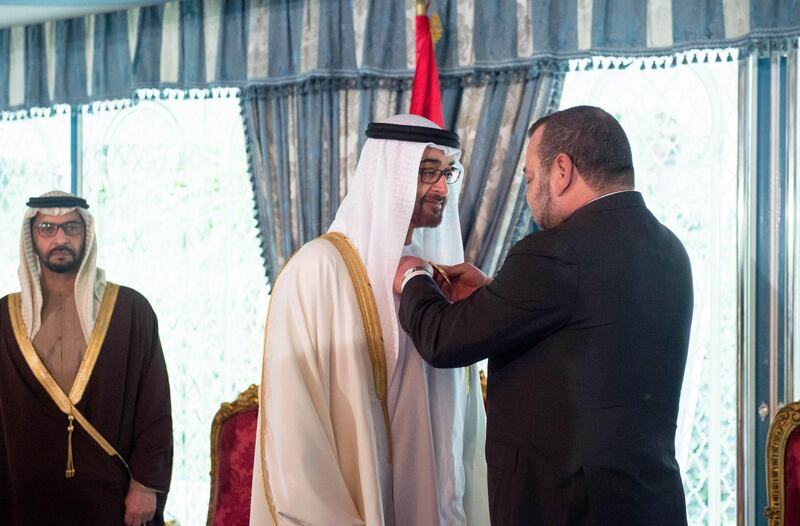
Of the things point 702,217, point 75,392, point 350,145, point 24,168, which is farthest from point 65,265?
point 702,217

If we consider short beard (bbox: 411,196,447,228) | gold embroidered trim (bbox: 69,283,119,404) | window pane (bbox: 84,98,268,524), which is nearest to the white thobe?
short beard (bbox: 411,196,447,228)

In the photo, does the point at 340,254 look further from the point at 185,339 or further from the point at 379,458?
the point at 185,339

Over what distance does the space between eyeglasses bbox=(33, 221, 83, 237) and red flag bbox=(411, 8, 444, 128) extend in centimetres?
135

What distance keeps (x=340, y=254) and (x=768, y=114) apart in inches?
78.1

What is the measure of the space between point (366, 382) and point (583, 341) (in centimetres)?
55

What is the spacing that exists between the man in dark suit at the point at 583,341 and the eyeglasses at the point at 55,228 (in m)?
1.76

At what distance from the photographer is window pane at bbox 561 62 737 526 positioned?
3.50 metres

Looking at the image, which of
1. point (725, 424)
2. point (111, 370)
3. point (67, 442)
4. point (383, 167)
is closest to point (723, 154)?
point (725, 424)

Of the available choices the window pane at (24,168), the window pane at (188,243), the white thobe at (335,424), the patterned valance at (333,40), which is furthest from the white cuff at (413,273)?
the window pane at (24,168)

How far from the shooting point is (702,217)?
354 centimetres

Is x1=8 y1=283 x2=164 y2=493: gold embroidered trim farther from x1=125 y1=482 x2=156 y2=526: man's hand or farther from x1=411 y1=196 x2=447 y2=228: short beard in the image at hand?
x1=411 y1=196 x2=447 y2=228: short beard

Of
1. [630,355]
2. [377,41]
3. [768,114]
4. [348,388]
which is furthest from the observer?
[377,41]

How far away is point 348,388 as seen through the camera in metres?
2.11

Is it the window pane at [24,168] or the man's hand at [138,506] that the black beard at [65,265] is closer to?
the man's hand at [138,506]
